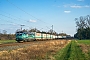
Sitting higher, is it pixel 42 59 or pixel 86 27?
pixel 86 27

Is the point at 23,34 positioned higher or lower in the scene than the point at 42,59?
higher

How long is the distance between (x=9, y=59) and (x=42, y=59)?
146 inches

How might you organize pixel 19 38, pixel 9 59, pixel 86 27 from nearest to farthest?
1. pixel 9 59
2. pixel 19 38
3. pixel 86 27

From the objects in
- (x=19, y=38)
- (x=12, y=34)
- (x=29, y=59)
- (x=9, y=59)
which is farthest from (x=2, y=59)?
(x=12, y=34)

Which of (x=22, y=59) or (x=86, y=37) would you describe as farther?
(x=86, y=37)

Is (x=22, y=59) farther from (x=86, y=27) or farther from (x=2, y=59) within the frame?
(x=86, y=27)

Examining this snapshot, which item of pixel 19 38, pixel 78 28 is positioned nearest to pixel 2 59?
pixel 19 38

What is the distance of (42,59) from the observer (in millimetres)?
20156

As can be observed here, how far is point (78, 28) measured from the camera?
140875mm

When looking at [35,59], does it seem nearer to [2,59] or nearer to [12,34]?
[2,59]

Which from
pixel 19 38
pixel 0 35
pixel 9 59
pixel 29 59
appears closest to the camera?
pixel 9 59

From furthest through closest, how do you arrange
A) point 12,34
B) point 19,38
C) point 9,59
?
point 12,34, point 19,38, point 9,59

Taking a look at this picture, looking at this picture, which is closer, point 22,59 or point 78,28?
point 22,59

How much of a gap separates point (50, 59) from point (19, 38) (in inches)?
1637
